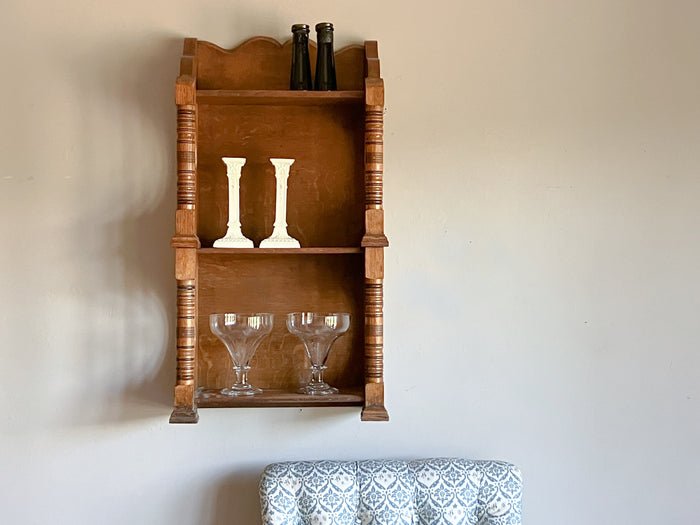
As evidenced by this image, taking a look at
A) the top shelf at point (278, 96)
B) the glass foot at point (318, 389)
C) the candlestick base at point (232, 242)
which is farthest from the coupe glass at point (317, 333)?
the top shelf at point (278, 96)

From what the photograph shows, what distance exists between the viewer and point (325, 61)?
6.93ft

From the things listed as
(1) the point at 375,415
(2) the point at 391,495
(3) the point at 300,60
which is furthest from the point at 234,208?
(2) the point at 391,495

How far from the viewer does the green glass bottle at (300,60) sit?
2.10 metres

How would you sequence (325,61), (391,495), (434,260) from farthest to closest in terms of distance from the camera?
(434,260) < (325,61) < (391,495)

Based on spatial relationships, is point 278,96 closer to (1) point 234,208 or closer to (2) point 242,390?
(1) point 234,208

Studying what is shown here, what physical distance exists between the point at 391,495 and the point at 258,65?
118cm

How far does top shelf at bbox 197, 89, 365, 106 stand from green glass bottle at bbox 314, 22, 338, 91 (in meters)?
0.04

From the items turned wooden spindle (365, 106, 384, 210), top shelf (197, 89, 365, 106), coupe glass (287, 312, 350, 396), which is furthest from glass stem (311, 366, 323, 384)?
top shelf (197, 89, 365, 106)

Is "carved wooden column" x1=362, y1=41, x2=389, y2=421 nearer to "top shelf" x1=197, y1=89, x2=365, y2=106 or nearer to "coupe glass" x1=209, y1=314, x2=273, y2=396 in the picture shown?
"top shelf" x1=197, y1=89, x2=365, y2=106

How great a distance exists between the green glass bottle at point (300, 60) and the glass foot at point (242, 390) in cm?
79

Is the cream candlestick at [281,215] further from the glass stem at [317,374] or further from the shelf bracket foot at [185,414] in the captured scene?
the shelf bracket foot at [185,414]

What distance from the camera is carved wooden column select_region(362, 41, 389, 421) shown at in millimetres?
2035

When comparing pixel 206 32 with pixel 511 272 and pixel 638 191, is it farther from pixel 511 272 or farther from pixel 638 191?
pixel 638 191

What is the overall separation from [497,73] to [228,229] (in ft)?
2.80
